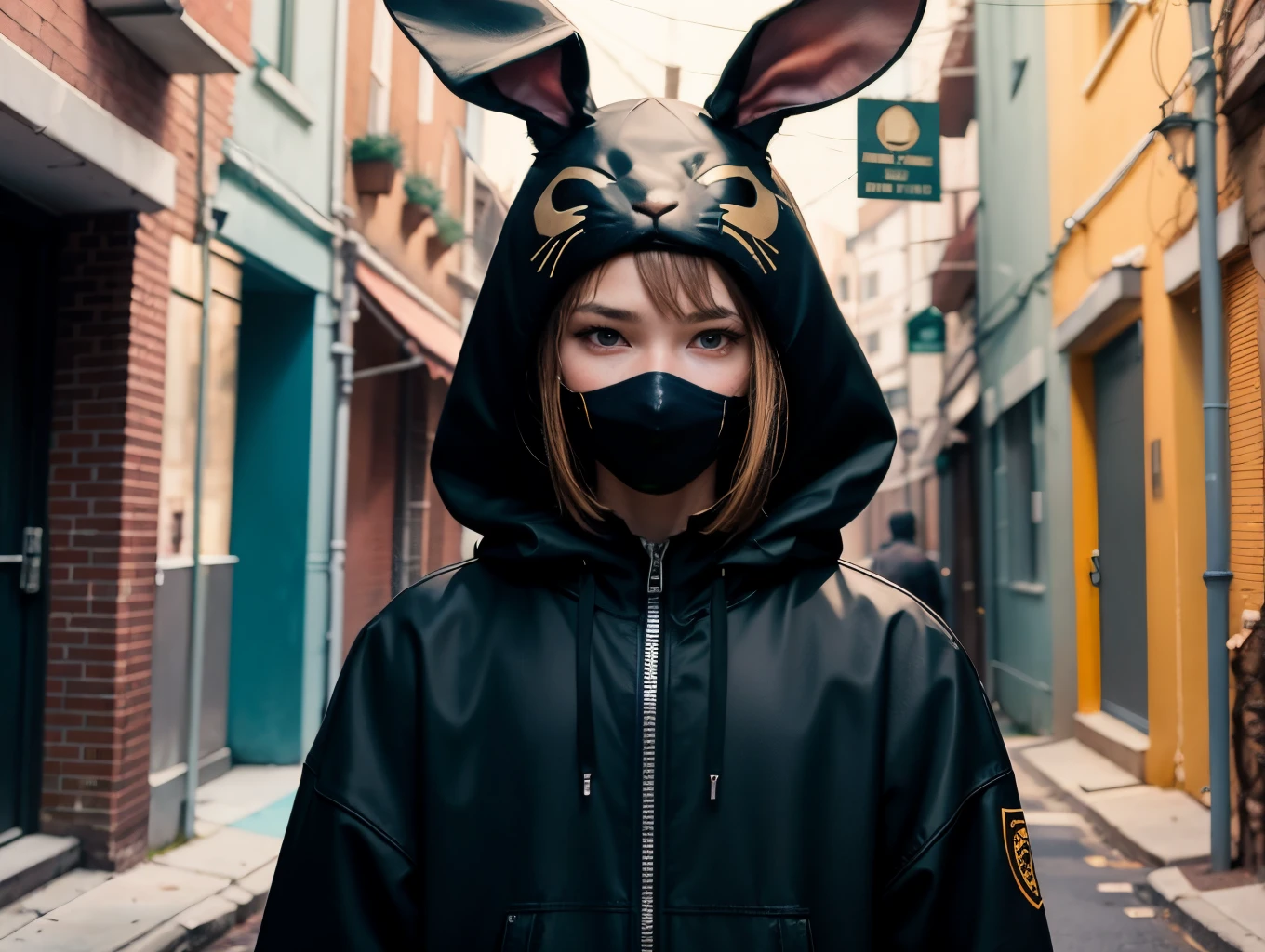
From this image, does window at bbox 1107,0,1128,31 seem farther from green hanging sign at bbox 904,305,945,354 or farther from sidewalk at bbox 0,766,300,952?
sidewalk at bbox 0,766,300,952

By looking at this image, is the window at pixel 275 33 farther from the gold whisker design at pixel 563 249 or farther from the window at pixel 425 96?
the gold whisker design at pixel 563 249

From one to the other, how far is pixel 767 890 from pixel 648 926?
0.50 ft

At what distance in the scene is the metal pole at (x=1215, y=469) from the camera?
4789 millimetres

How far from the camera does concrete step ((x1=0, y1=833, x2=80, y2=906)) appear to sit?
448cm

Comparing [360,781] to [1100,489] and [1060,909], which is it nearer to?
[1060,909]

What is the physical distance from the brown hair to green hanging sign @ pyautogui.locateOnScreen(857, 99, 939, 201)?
2.31m

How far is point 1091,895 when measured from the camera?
4984 mm

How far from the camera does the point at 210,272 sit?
609cm

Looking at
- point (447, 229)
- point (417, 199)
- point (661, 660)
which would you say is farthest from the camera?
point (447, 229)

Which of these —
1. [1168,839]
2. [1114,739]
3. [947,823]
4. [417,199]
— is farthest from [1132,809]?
[417,199]

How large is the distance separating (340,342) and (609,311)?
6584 mm

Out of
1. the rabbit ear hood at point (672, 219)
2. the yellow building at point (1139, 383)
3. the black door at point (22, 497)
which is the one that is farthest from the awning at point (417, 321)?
the rabbit ear hood at point (672, 219)

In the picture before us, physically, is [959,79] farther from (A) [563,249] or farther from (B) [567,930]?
(B) [567,930]

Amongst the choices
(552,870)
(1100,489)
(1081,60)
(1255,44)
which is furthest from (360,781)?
(1081,60)
